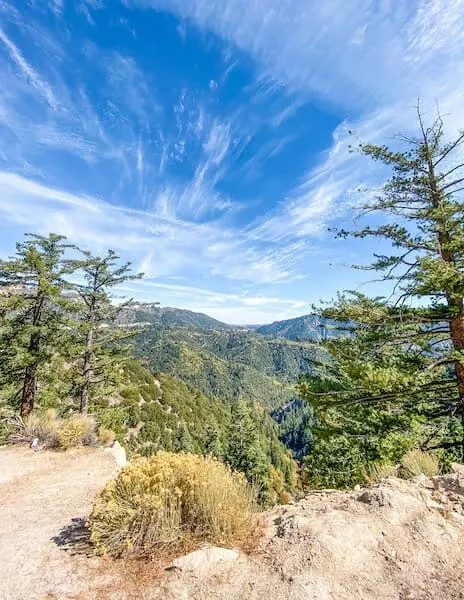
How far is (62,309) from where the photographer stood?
1392cm

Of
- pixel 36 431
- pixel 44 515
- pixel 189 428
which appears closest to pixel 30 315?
pixel 36 431

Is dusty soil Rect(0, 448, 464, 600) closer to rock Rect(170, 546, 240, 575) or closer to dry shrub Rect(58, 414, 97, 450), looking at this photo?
rock Rect(170, 546, 240, 575)

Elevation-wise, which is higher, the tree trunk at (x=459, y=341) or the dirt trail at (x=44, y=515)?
the tree trunk at (x=459, y=341)

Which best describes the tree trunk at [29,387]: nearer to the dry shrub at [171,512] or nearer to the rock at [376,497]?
the dry shrub at [171,512]

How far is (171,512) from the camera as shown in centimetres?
359

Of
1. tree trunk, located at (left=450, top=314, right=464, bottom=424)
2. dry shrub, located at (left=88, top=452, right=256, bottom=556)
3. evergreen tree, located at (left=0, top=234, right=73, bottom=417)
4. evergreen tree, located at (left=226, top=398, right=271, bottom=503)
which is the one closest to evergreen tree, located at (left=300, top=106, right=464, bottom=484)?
tree trunk, located at (left=450, top=314, right=464, bottom=424)

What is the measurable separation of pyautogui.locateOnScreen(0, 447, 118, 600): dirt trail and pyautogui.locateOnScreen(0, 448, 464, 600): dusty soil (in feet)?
0.06

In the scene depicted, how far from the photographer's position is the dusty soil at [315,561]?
261 centimetres

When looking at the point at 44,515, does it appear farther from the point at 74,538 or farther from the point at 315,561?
the point at 315,561

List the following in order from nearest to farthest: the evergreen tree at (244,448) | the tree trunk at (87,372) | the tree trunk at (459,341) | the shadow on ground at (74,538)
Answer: the shadow on ground at (74,538), the tree trunk at (459,341), the tree trunk at (87,372), the evergreen tree at (244,448)

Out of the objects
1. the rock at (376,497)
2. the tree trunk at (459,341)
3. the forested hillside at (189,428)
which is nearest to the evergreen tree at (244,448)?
the forested hillside at (189,428)

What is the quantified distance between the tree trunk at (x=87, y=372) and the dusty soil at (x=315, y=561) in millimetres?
10651

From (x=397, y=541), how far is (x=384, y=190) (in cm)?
635

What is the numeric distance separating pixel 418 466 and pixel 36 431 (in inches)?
418
